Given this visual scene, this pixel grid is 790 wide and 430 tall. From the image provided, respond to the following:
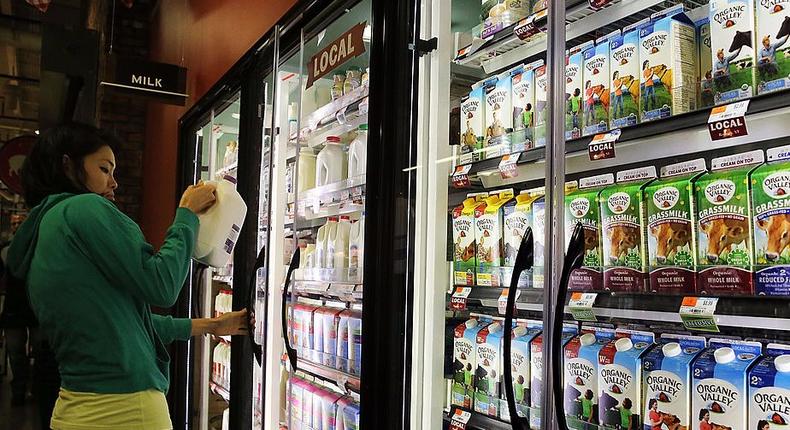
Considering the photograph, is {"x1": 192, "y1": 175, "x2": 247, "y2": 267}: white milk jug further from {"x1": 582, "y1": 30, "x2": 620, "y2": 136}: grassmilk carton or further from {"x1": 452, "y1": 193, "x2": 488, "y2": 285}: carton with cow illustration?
{"x1": 582, "y1": 30, "x2": 620, "y2": 136}: grassmilk carton

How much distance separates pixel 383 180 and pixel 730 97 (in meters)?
1.13

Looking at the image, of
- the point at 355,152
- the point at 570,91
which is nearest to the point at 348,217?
the point at 355,152

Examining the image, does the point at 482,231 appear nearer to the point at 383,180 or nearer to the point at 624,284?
the point at 383,180

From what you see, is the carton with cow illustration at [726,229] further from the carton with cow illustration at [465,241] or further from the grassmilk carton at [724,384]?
the carton with cow illustration at [465,241]

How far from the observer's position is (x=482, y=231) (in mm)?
2098

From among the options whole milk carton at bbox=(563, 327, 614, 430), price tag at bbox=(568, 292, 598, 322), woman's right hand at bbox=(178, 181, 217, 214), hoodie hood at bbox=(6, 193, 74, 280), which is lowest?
whole milk carton at bbox=(563, 327, 614, 430)

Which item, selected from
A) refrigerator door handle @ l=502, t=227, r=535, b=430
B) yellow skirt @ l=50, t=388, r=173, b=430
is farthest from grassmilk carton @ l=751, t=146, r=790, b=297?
yellow skirt @ l=50, t=388, r=173, b=430

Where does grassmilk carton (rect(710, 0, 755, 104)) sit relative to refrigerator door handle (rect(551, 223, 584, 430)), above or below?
above

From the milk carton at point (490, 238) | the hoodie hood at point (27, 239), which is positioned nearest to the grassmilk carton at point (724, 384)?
the milk carton at point (490, 238)

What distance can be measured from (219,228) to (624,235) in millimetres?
1533

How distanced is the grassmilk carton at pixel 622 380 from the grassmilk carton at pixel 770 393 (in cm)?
26

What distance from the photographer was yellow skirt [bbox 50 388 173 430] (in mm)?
2096

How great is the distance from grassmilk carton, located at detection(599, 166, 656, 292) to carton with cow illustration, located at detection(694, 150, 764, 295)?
14cm

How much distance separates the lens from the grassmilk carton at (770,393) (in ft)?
4.25
